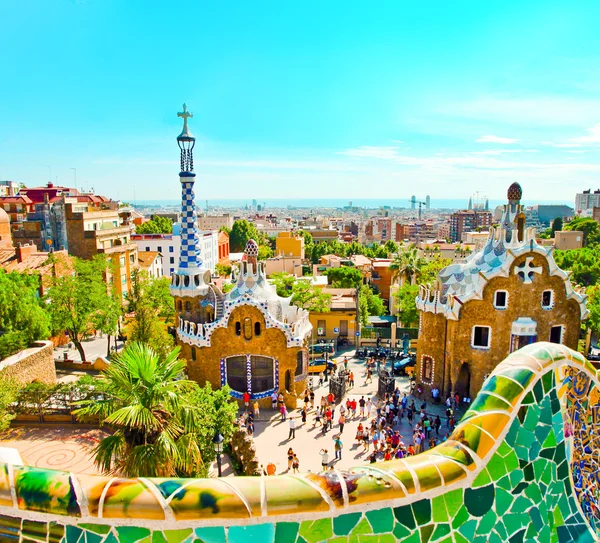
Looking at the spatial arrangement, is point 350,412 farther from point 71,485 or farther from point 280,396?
point 71,485

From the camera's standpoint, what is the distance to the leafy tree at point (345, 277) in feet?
161

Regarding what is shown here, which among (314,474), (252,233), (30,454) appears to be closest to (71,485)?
(314,474)

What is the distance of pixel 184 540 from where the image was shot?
3.67 m

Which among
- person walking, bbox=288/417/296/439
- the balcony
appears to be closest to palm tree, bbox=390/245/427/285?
person walking, bbox=288/417/296/439

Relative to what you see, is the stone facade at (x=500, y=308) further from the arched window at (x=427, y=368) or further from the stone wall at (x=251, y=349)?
the stone wall at (x=251, y=349)

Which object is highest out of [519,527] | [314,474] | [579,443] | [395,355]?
[314,474]

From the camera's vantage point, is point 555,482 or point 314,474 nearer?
point 314,474

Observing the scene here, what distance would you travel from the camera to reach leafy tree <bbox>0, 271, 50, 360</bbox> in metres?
22.6

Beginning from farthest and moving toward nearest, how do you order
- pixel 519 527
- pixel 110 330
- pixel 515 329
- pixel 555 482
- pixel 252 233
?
pixel 252 233
pixel 110 330
pixel 515 329
pixel 555 482
pixel 519 527

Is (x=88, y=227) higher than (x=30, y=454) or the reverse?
higher

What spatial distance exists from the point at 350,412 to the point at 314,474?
17.7 metres

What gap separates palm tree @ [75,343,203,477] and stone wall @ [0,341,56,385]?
13.6 m

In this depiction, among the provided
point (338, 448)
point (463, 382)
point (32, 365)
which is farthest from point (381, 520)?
point (32, 365)

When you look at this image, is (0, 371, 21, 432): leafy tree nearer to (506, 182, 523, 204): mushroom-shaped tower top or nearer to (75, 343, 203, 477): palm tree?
(75, 343, 203, 477): palm tree
